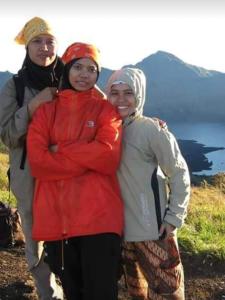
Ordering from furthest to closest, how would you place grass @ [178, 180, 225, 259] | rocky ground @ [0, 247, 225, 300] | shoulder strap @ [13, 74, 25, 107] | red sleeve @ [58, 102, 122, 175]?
grass @ [178, 180, 225, 259] → rocky ground @ [0, 247, 225, 300] → shoulder strap @ [13, 74, 25, 107] → red sleeve @ [58, 102, 122, 175]

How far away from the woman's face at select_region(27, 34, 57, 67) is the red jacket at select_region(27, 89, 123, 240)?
0.49 meters

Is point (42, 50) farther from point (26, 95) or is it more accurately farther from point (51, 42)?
point (26, 95)

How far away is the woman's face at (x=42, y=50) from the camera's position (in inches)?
182

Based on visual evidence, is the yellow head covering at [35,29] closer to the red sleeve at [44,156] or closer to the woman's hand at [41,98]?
the woman's hand at [41,98]

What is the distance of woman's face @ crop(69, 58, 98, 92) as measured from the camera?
4.29 m

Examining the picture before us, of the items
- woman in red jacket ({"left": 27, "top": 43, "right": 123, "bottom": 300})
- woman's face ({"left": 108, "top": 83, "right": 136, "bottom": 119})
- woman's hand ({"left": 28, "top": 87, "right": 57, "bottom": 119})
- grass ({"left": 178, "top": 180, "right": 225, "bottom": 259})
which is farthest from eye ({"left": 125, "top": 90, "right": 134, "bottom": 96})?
grass ({"left": 178, "top": 180, "right": 225, "bottom": 259})

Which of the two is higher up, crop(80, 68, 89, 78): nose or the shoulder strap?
crop(80, 68, 89, 78): nose

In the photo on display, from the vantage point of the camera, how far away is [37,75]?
4.64 metres

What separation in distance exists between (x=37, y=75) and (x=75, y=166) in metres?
1.04

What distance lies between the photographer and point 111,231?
13.6 feet

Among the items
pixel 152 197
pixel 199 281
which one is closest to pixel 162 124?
pixel 152 197

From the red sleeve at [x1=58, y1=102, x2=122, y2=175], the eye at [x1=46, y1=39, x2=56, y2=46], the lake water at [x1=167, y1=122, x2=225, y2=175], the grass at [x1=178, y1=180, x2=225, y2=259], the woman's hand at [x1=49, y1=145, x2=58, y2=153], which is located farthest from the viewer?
the lake water at [x1=167, y1=122, x2=225, y2=175]

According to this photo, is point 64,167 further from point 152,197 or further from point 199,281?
point 199,281

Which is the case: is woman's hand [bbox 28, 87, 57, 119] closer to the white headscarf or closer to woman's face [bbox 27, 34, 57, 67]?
woman's face [bbox 27, 34, 57, 67]
